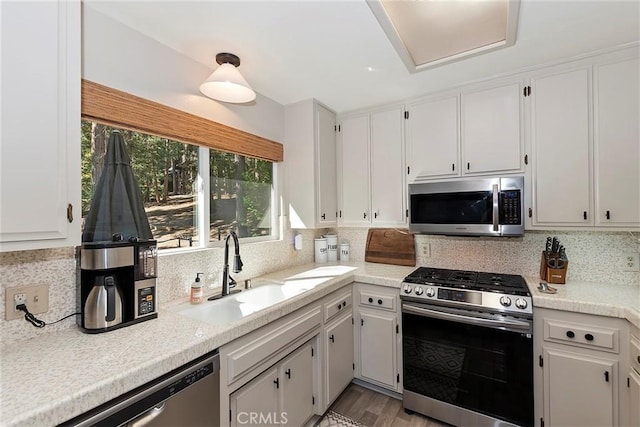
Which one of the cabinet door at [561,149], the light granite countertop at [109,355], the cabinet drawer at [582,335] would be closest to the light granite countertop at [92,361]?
the light granite countertop at [109,355]

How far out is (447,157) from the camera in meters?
2.26

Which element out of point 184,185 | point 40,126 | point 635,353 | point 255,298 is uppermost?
point 40,126

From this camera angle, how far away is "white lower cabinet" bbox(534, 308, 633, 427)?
151 centimetres

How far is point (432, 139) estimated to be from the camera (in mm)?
2328

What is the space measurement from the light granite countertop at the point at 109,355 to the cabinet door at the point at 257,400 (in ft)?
0.92

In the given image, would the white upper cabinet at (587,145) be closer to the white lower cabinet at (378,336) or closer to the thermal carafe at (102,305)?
the white lower cabinet at (378,336)

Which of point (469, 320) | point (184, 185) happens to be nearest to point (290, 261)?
point (184, 185)

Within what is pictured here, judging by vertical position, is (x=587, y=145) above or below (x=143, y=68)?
below

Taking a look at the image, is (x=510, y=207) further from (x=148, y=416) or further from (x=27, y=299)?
(x=27, y=299)

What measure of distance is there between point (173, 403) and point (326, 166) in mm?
2033

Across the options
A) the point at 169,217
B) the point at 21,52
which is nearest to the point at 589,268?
the point at 169,217

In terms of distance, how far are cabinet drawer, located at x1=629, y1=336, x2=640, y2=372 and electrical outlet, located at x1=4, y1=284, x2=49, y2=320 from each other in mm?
2713

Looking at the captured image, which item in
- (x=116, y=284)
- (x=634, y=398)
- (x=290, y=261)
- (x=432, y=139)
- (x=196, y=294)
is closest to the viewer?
(x=116, y=284)

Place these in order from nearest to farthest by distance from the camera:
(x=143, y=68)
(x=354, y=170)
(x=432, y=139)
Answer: (x=143, y=68) → (x=432, y=139) → (x=354, y=170)
